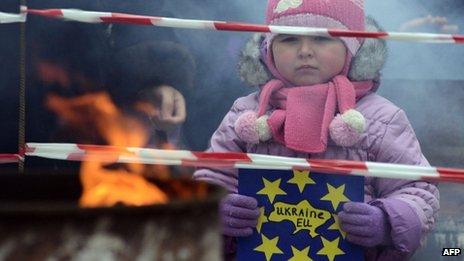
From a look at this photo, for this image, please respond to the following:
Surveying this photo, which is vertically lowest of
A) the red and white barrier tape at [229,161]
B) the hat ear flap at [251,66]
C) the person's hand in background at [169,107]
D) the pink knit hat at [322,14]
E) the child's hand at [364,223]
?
the child's hand at [364,223]

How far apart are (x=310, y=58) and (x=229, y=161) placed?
58 centimetres


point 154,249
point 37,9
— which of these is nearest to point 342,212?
point 37,9

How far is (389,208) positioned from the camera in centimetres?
365

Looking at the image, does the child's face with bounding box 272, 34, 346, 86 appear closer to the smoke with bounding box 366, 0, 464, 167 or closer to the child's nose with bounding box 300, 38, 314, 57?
the child's nose with bounding box 300, 38, 314, 57

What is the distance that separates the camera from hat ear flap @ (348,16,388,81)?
12.0ft

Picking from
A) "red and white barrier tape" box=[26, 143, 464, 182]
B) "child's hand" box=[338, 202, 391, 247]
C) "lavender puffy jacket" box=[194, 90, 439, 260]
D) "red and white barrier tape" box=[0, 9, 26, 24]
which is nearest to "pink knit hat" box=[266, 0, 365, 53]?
"lavender puffy jacket" box=[194, 90, 439, 260]

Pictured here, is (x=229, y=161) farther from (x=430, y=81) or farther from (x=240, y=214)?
(x=430, y=81)

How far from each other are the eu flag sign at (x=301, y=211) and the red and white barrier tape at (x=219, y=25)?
2.03 ft

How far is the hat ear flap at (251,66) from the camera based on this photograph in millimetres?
3723

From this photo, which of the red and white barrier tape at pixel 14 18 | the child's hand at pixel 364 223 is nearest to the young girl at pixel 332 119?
the child's hand at pixel 364 223

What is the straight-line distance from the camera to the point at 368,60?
368cm

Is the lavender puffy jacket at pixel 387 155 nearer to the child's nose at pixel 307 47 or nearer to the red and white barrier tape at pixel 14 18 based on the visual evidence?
the child's nose at pixel 307 47

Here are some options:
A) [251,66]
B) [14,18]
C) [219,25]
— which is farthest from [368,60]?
[14,18]

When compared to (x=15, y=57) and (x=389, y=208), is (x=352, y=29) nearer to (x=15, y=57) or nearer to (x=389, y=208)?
(x=389, y=208)
